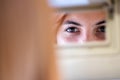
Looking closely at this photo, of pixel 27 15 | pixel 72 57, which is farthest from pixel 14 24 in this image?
pixel 72 57

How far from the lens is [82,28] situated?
164 cm

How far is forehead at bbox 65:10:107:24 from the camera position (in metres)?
1.62

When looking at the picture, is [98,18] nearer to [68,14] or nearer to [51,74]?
[68,14]

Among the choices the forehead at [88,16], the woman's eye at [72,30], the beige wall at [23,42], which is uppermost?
the forehead at [88,16]

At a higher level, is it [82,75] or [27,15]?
[27,15]

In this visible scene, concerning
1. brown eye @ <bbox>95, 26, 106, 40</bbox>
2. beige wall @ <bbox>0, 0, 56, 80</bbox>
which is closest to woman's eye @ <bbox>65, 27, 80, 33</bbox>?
brown eye @ <bbox>95, 26, 106, 40</bbox>

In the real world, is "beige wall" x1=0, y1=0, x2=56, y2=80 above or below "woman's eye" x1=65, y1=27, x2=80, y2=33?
below

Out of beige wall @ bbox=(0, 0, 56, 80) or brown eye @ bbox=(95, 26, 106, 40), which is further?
brown eye @ bbox=(95, 26, 106, 40)

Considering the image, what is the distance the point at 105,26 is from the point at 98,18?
0.08 meters

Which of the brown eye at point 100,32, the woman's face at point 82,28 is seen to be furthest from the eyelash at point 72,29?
the brown eye at point 100,32

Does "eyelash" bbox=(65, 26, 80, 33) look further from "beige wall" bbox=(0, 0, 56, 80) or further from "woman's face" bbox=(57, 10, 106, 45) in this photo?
"beige wall" bbox=(0, 0, 56, 80)

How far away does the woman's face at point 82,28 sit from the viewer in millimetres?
1619

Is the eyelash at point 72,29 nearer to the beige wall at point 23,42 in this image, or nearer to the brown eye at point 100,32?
the brown eye at point 100,32

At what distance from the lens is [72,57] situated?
1620 millimetres
